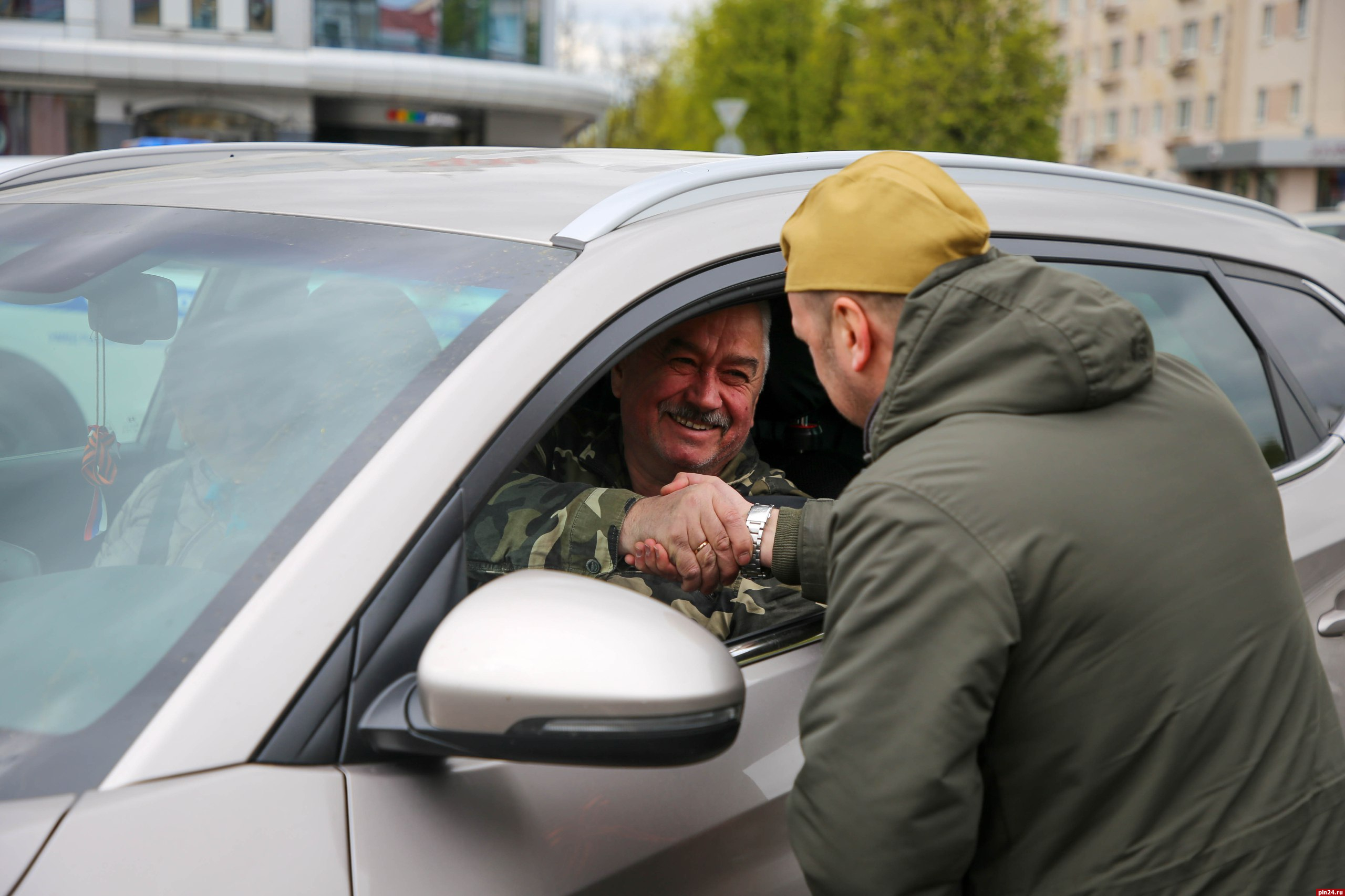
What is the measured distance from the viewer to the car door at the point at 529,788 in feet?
3.86

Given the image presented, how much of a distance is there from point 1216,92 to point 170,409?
49551 mm

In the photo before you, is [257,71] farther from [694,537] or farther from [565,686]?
[565,686]

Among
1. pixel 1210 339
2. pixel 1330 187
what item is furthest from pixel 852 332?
pixel 1330 187

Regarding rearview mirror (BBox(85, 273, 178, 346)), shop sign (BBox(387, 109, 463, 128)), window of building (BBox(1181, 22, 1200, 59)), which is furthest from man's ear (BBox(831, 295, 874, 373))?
window of building (BBox(1181, 22, 1200, 59))

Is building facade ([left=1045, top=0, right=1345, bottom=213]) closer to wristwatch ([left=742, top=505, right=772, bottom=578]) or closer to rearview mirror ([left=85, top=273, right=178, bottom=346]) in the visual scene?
wristwatch ([left=742, top=505, right=772, bottom=578])

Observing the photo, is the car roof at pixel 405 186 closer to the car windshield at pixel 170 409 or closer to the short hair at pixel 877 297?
the car windshield at pixel 170 409

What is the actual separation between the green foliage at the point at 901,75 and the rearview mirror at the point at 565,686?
68.4 feet

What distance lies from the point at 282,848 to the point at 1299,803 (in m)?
1.06

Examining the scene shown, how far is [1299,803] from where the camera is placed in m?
1.30

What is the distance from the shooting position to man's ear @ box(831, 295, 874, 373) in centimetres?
139

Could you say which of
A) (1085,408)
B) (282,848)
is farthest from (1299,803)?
(282,848)

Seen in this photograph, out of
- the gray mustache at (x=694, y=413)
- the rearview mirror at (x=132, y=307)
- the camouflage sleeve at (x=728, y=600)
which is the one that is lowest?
the camouflage sleeve at (x=728, y=600)

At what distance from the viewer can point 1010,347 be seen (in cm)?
122

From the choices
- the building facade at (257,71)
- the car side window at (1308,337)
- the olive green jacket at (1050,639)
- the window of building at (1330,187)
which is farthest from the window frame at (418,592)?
the window of building at (1330,187)
